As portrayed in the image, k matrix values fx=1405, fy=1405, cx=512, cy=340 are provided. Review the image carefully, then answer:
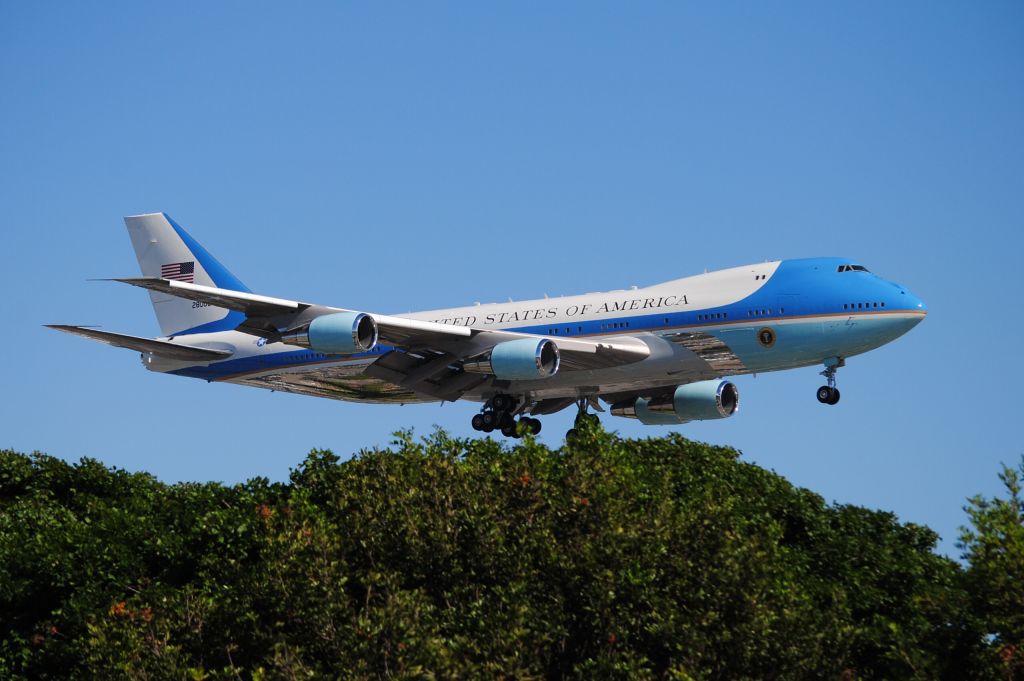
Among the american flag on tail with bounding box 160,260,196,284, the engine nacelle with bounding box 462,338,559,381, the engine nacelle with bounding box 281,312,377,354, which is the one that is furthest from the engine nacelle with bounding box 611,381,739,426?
the american flag on tail with bounding box 160,260,196,284

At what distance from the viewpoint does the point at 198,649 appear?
37.3m

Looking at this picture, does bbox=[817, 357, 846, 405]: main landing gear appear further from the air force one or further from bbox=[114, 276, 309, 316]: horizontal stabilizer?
bbox=[114, 276, 309, 316]: horizontal stabilizer

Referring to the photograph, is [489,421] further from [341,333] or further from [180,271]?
[180,271]

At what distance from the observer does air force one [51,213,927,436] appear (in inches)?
1847

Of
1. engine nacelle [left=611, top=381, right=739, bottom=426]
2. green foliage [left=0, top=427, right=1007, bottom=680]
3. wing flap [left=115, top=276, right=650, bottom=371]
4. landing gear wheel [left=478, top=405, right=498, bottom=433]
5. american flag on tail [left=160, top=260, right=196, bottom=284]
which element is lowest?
green foliage [left=0, top=427, right=1007, bottom=680]

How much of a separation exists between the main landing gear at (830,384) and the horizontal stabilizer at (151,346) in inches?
922

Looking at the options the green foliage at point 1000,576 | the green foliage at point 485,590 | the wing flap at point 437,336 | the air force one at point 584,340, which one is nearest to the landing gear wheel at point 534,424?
the air force one at point 584,340

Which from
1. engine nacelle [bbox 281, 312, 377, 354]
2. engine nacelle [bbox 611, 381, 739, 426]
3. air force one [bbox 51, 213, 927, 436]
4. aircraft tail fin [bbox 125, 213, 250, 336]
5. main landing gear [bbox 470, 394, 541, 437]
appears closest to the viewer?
engine nacelle [bbox 281, 312, 377, 354]

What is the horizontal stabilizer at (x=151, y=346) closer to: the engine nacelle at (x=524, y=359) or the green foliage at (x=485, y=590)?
the green foliage at (x=485, y=590)

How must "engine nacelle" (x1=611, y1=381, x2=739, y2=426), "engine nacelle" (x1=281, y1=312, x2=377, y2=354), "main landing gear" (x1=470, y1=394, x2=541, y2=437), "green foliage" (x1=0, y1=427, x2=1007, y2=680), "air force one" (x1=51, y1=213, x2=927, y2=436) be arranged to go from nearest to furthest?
"green foliage" (x1=0, y1=427, x2=1007, y2=680) → "engine nacelle" (x1=281, y1=312, x2=377, y2=354) → "air force one" (x1=51, y1=213, x2=927, y2=436) → "main landing gear" (x1=470, y1=394, x2=541, y2=437) → "engine nacelle" (x1=611, y1=381, x2=739, y2=426)

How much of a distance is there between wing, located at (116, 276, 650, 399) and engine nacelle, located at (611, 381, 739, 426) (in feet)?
22.1

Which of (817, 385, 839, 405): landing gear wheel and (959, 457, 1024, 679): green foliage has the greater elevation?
(817, 385, 839, 405): landing gear wheel

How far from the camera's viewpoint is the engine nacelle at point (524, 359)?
155 feet

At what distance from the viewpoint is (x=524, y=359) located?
155 ft
